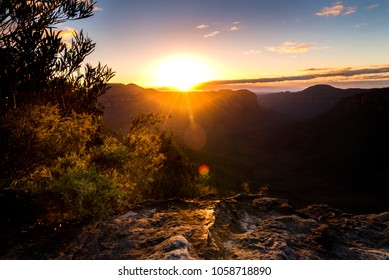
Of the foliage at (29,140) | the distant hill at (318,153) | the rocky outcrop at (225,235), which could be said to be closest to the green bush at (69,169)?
the foliage at (29,140)

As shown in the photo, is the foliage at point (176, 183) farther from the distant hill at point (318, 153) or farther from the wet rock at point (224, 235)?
the distant hill at point (318, 153)

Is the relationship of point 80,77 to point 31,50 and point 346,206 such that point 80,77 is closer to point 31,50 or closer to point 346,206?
point 31,50

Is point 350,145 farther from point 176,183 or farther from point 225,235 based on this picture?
point 225,235

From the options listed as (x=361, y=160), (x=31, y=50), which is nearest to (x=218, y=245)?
(x=31, y=50)

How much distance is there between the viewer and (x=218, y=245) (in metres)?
4.07

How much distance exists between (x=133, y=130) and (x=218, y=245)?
596 cm

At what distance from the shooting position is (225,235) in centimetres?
452

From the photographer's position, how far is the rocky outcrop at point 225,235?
12.7ft

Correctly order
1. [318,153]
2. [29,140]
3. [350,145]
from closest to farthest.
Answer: [29,140]
[350,145]
[318,153]

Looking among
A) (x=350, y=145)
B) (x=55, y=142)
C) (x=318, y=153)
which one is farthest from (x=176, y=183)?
(x=318, y=153)

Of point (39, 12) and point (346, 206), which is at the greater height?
point (39, 12)

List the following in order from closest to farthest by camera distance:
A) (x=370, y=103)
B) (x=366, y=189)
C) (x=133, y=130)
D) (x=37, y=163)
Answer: (x=37, y=163)
(x=133, y=130)
(x=366, y=189)
(x=370, y=103)

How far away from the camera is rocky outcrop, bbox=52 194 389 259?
3873 millimetres

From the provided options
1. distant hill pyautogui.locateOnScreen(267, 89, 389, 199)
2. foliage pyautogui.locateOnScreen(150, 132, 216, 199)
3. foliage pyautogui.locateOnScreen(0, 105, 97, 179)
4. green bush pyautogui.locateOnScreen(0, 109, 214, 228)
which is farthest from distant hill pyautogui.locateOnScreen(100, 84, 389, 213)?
foliage pyautogui.locateOnScreen(0, 105, 97, 179)
